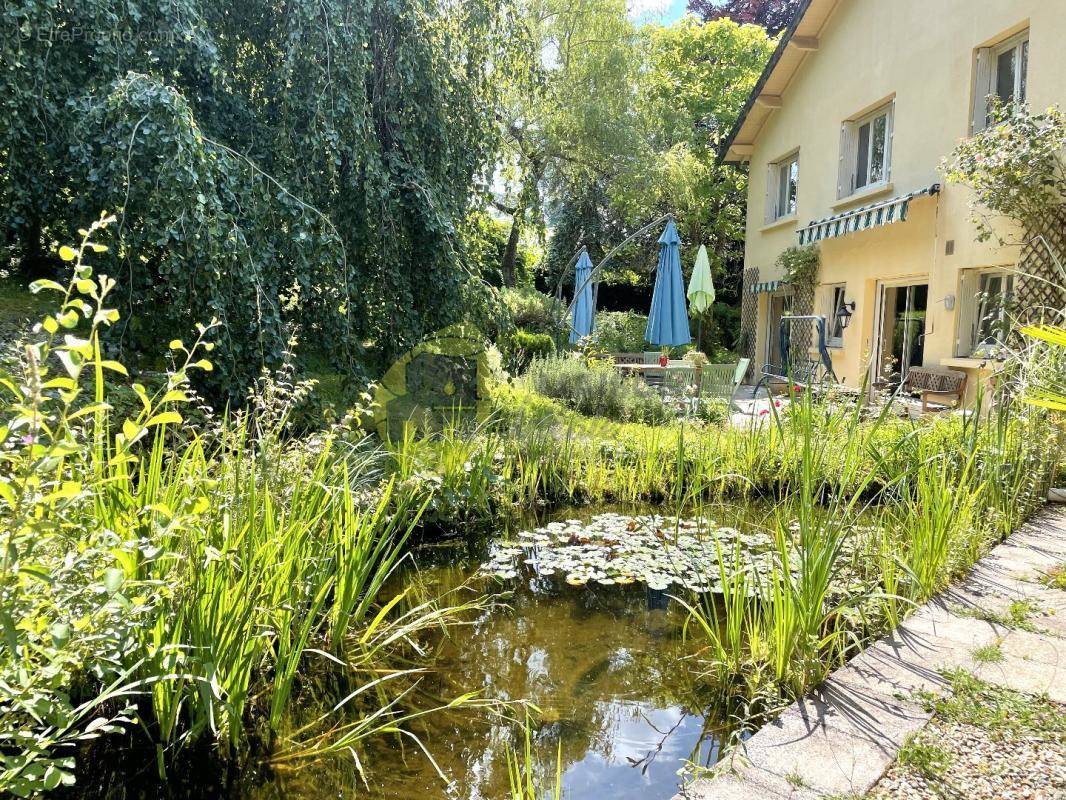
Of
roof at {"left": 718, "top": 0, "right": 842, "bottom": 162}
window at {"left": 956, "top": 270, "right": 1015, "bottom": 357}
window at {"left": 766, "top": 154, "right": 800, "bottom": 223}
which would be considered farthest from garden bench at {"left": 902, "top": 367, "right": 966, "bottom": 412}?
roof at {"left": 718, "top": 0, "right": 842, "bottom": 162}

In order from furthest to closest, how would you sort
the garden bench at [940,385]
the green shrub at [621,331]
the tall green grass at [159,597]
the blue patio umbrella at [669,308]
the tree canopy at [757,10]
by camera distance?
the tree canopy at [757,10] → the green shrub at [621,331] → the blue patio umbrella at [669,308] → the garden bench at [940,385] → the tall green grass at [159,597]

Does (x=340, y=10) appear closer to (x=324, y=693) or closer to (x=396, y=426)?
(x=396, y=426)

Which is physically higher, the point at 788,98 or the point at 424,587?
the point at 788,98

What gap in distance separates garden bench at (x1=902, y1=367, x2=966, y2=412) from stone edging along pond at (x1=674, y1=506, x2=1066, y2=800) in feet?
16.3

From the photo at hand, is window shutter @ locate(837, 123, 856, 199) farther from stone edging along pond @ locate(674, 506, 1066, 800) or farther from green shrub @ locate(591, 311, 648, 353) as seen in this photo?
stone edging along pond @ locate(674, 506, 1066, 800)

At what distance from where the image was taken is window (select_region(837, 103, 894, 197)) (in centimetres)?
996

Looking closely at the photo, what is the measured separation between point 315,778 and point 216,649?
1.66 ft

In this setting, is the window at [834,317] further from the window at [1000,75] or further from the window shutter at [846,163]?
the window at [1000,75]

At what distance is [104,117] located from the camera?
405cm

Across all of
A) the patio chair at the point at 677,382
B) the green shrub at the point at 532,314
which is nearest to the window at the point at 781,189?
the green shrub at the point at 532,314

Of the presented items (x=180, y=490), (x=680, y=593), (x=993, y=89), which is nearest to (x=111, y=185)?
(x=180, y=490)

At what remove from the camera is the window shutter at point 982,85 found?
310 inches

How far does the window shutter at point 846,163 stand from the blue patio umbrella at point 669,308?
2.64m

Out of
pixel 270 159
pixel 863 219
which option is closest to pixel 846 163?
pixel 863 219
